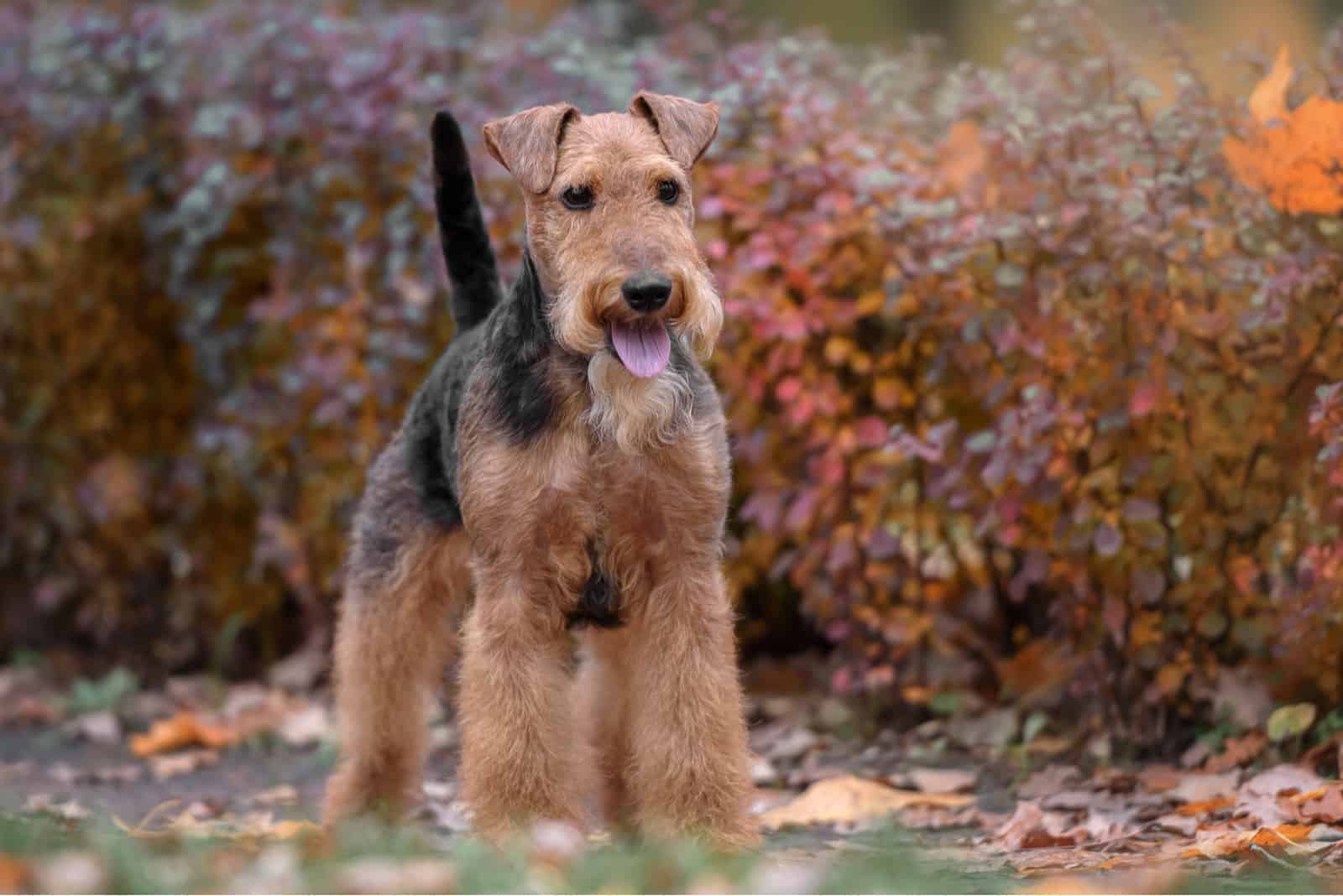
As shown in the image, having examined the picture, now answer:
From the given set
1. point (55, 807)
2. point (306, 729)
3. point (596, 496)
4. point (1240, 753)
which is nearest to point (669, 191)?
point (596, 496)

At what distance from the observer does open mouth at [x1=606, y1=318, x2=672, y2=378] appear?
10.8ft

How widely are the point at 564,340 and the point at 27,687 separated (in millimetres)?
4409

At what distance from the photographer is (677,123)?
3.62 m

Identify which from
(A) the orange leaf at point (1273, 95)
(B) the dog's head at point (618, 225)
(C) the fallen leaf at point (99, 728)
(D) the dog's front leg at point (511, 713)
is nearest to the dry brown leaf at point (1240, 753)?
(A) the orange leaf at point (1273, 95)

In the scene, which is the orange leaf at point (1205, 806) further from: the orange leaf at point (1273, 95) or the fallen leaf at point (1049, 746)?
the orange leaf at point (1273, 95)

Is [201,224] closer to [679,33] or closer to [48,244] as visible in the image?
[48,244]

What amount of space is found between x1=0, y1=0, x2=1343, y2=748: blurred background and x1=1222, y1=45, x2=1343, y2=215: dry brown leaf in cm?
1

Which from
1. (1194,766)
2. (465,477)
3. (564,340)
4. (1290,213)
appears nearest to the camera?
(564,340)

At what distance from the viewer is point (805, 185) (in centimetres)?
487

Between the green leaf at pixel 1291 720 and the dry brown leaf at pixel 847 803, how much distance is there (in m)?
0.82

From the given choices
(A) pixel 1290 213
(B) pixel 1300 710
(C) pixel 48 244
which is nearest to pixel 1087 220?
(A) pixel 1290 213

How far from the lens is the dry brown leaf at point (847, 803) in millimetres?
4406

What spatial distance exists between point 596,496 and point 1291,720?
6.56 feet

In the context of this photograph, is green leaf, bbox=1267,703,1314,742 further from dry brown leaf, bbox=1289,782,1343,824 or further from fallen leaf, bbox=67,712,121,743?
fallen leaf, bbox=67,712,121,743
